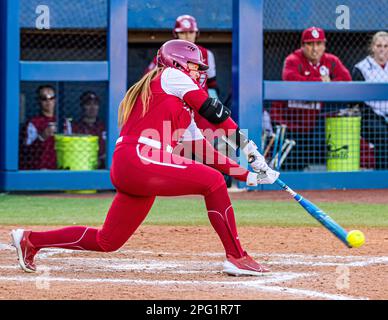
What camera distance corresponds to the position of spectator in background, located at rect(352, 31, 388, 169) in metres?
10.8

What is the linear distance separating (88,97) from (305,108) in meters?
2.65

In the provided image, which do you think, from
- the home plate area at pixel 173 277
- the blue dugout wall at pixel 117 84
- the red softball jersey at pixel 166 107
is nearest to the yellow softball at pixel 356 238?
the home plate area at pixel 173 277

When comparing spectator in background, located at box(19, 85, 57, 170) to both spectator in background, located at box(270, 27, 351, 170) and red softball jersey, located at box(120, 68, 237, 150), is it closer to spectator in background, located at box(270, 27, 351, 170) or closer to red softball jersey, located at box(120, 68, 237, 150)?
spectator in background, located at box(270, 27, 351, 170)

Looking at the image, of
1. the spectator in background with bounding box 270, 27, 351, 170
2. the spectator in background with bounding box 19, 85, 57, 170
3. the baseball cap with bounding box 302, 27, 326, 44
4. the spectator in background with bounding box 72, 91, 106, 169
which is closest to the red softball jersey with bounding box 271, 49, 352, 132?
the spectator in background with bounding box 270, 27, 351, 170

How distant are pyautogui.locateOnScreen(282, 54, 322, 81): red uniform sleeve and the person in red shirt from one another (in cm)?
539

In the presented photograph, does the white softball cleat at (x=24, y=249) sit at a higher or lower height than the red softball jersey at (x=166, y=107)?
lower

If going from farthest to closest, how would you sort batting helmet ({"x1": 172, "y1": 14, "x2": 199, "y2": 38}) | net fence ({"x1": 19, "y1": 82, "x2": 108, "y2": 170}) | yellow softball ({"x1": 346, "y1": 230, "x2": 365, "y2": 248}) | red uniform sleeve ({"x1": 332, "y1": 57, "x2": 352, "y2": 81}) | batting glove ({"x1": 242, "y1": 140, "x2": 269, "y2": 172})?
red uniform sleeve ({"x1": 332, "y1": 57, "x2": 352, "y2": 81}), net fence ({"x1": 19, "y1": 82, "x2": 108, "y2": 170}), batting helmet ({"x1": 172, "y1": 14, "x2": 199, "y2": 38}), batting glove ({"x1": 242, "y1": 140, "x2": 269, "y2": 172}), yellow softball ({"x1": 346, "y1": 230, "x2": 365, "y2": 248})

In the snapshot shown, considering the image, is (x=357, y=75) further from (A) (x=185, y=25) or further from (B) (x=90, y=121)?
(B) (x=90, y=121)

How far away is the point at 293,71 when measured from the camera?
10.8 m

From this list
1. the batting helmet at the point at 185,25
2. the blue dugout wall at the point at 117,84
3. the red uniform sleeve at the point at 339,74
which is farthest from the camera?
the red uniform sleeve at the point at 339,74

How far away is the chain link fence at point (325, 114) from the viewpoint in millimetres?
10672

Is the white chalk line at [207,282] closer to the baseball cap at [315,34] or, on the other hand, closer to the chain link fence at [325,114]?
the chain link fence at [325,114]

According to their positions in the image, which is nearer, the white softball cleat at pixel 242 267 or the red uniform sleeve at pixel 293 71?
the white softball cleat at pixel 242 267

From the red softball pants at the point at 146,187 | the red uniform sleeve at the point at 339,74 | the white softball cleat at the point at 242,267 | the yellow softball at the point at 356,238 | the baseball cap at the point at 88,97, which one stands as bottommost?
the white softball cleat at the point at 242,267
